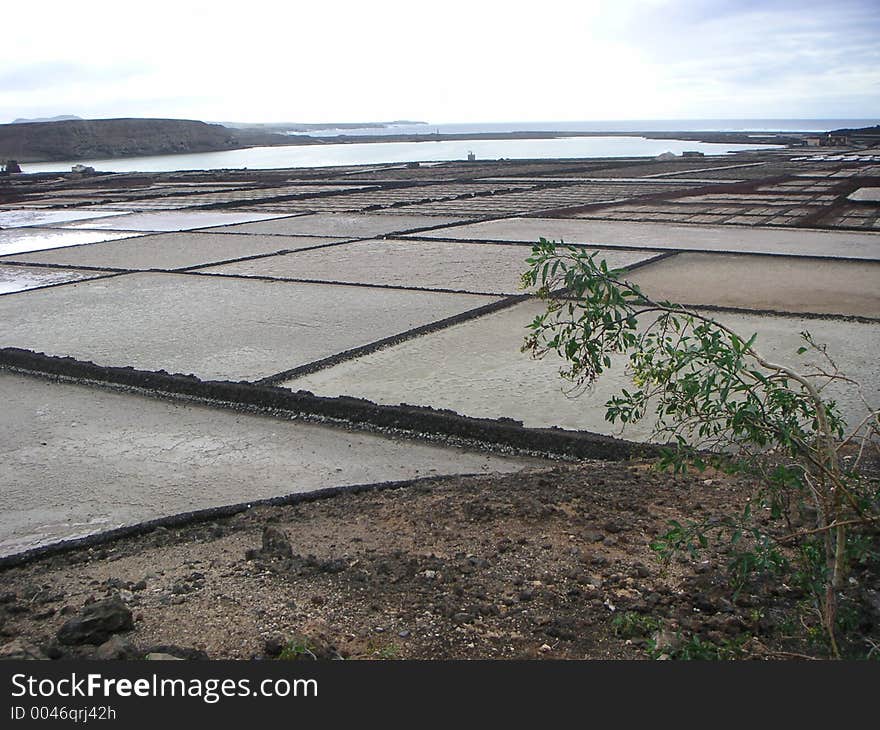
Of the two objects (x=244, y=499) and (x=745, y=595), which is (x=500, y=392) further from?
(x=745, y=595)

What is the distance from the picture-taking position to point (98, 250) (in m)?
14.1

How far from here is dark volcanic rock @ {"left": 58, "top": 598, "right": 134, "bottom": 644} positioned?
2.80 m

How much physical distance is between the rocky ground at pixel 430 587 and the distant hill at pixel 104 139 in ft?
183

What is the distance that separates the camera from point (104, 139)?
5891 cm

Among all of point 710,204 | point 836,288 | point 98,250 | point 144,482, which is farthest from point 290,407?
point 710,204

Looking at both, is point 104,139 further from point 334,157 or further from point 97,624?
point 97,624

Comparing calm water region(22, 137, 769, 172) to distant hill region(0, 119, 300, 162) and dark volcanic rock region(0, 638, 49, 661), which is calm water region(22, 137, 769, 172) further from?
dark volcanic rock region(0, 638, 49, 661)

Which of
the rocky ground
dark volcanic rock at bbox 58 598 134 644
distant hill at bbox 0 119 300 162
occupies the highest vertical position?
distant hill at bbox 0 119 300 162

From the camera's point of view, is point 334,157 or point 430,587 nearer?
point 430,587

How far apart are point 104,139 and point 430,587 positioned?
203 ft

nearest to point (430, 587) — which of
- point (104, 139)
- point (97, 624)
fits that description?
point (97, 624)

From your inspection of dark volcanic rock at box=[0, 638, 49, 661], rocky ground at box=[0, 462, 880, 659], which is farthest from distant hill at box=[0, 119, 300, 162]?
dark volcanic rock at box=[0, 638, 49, 661]

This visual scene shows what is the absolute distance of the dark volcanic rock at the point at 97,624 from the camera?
2.80m

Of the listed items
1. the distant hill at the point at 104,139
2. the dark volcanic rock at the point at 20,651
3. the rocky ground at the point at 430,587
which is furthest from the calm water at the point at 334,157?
the dark volcanic rock at the point at 20,651
